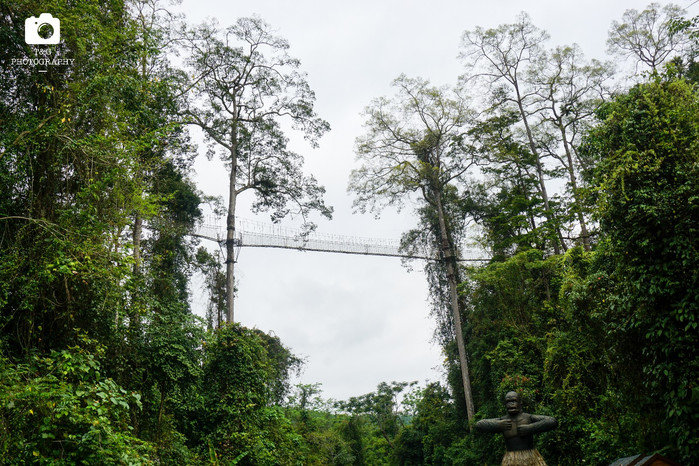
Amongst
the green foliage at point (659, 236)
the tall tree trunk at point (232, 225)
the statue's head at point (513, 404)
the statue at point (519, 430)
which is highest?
the tall tree trunk at point (232, 225)

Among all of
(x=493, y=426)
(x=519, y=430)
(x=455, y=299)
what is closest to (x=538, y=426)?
(x=519, y=430)

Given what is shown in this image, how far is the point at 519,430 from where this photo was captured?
519 cm

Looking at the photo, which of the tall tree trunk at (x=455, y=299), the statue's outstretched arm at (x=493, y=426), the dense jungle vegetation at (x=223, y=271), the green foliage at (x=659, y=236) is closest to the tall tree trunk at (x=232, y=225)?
the dense jungle vegetation at (x=223, y=271)

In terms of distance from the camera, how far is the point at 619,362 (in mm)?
7082

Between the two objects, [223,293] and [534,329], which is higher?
[223,293]

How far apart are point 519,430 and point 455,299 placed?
13.3 meters

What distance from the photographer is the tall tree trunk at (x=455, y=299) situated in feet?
56.4

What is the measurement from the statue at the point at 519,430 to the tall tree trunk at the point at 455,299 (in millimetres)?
12304

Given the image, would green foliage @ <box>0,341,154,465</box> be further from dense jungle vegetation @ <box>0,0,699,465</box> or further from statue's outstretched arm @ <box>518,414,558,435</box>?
statue's outstretched arm @ <box>518,414,558,435</box>

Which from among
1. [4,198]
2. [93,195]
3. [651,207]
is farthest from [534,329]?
[4,198]

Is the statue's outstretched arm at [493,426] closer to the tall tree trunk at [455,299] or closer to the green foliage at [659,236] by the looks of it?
the green foliage at [659,236]

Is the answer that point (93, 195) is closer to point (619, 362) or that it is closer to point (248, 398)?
point (248, 398)

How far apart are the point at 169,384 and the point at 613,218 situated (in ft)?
27.5

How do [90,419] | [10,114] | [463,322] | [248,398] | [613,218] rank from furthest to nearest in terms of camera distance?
[463,322] → [248,398] → [10,114] → [613,218] → [90,419]
